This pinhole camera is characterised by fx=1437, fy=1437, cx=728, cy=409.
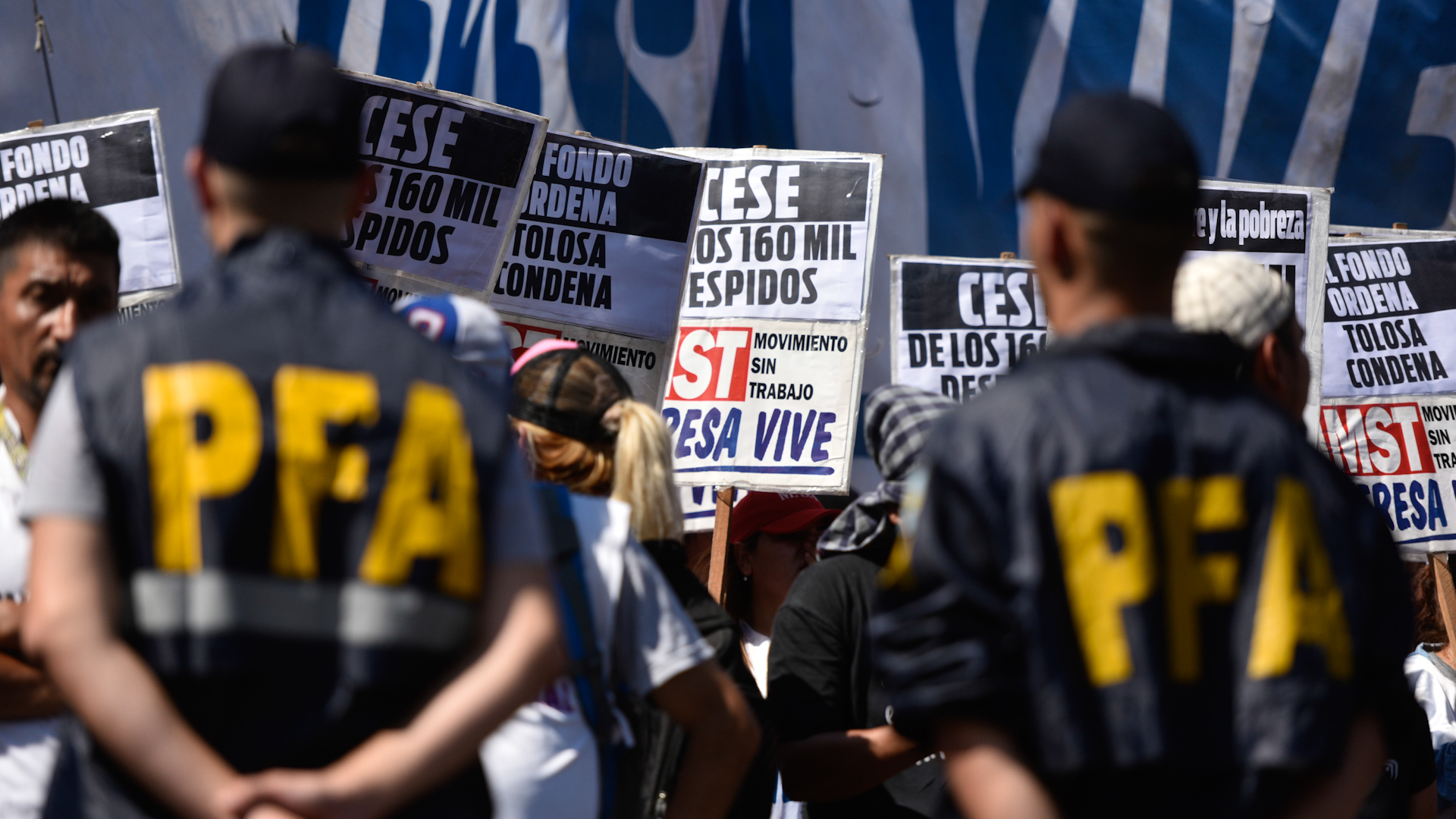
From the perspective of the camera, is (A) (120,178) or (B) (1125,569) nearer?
(B) (1125,569)

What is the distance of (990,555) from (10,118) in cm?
596

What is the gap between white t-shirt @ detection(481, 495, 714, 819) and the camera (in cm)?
196

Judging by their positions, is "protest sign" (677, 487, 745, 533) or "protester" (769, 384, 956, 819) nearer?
"protester" (769, 384, 956, 819)

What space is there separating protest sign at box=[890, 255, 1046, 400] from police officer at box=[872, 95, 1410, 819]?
4.14 m

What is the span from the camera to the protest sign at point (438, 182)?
4395 mm

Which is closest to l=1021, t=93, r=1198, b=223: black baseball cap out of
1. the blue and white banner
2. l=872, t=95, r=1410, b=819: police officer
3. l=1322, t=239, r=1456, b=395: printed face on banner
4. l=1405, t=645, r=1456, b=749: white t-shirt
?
l=872, t=95, r=1410, b=819: police officer

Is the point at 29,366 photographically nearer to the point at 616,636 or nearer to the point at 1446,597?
the point at 616,636

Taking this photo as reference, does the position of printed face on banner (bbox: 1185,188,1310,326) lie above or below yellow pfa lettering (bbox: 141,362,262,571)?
above

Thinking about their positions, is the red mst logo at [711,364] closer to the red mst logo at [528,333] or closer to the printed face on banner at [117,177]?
the red mst logo at [528,333]

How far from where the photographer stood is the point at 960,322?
18.9 feet

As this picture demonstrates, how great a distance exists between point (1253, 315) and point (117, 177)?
3.71 metres

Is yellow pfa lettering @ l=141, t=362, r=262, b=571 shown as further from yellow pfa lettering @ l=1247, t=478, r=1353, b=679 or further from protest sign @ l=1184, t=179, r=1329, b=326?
protest sign @ l=1184, t=179, r=1329, b=326

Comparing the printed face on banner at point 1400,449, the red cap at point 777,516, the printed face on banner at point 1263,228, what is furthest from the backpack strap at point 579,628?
the printed face on banner at point 1400,449

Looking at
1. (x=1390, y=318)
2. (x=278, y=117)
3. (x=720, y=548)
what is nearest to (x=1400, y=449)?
(x=1390, y=318)
